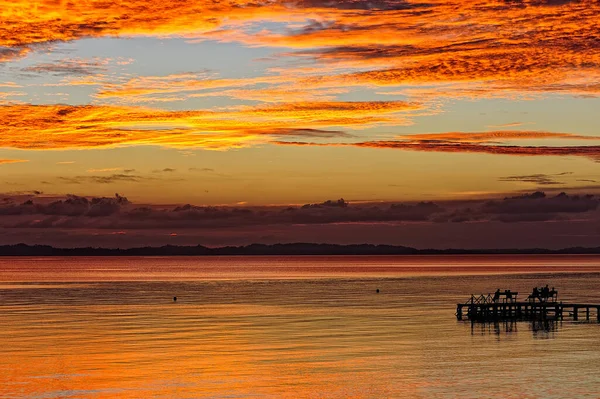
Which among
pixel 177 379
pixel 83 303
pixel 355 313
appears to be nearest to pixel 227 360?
pixel 177 379

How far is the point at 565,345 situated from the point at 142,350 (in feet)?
102

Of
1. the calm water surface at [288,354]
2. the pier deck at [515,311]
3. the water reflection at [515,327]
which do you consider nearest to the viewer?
the calm water surface at [288,354]

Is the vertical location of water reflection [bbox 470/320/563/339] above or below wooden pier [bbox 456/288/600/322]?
below

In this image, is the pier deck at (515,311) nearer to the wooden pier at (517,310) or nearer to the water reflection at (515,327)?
the wooden pier at (517,310)

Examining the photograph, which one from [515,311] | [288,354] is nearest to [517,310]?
[515,311]

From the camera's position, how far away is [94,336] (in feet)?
239

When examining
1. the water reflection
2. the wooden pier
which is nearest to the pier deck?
the wooden pier

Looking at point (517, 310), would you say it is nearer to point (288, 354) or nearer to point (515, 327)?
point (515, 327)

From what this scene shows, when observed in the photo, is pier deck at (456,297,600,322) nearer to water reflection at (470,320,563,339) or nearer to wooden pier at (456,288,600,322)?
wooden pier at (456,288,600,322)

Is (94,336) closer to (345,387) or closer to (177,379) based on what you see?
(177,379)

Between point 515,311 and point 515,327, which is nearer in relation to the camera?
point 515,327

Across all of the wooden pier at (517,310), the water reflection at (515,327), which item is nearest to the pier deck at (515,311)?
the wooden pier at (517,310)

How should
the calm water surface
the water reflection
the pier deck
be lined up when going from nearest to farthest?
the calm water surface, the water reflection, the pier deck

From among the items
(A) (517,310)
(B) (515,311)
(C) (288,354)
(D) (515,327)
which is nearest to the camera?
(C) (288,354)
